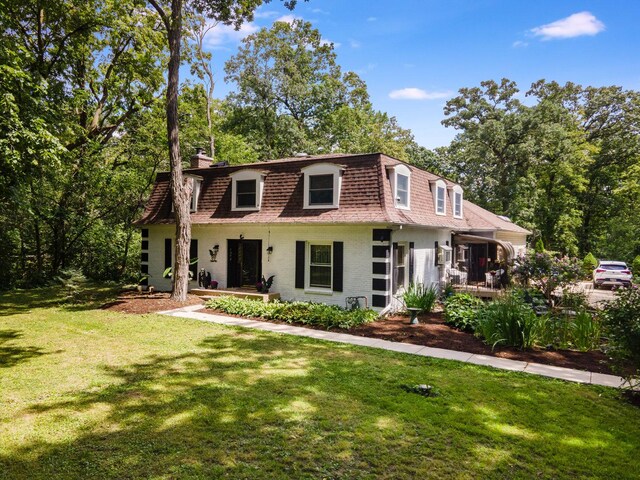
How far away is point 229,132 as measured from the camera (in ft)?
105

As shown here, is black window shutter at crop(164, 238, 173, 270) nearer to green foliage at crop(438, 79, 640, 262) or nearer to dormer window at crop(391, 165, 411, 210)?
dormer window at crop(391, 165, 411, 210)

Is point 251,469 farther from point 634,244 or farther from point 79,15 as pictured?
point 634,244

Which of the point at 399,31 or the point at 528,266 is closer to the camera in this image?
the point at 399,31

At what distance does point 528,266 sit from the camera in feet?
47.6

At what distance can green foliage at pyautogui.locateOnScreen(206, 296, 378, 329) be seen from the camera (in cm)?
1150

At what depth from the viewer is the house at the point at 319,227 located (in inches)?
520

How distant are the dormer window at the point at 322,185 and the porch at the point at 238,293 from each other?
3.63m

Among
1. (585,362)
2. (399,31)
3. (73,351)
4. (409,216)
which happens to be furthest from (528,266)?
(73,351)

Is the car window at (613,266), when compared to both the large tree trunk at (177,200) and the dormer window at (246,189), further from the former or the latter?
the large tree trunk at (177,200)

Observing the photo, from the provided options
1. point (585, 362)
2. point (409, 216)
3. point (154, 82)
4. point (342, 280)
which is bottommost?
point (585, 362)

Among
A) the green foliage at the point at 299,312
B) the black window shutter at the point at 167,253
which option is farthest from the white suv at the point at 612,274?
the black window shutter at the point at 167,253

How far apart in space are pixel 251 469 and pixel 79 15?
19.1 meters

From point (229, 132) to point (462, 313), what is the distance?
2607cm

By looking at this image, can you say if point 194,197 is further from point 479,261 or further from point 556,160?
point 556,160
